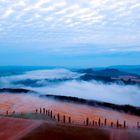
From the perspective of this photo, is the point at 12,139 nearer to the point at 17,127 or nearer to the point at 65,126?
the point at 17,127

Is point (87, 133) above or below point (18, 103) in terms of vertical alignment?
above

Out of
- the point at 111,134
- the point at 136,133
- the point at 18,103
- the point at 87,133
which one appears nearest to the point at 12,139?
the point at 87,133

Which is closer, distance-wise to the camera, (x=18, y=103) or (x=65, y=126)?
(x=65, y=126)

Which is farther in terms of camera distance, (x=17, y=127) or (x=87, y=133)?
(x=17, y=127)

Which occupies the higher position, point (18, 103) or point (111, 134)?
point (111, 134)

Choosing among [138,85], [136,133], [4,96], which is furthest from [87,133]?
[138,85]

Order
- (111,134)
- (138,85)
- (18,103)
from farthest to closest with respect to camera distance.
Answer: (138,85) → (18,103) → (111,134)

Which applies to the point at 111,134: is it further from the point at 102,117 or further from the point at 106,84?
the point at 106,84

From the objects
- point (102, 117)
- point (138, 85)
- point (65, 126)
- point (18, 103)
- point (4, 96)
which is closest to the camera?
point (65, 126)

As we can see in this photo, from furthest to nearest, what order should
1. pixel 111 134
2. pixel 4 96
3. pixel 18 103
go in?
pixel 4 96
pixel 18 103
pixel 111 134
